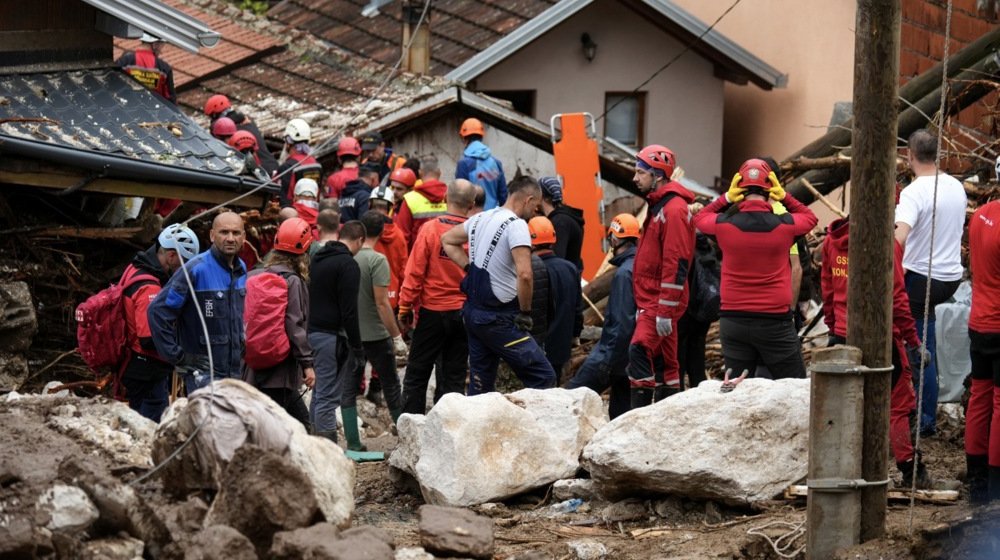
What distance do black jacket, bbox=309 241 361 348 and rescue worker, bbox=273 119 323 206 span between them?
12.6 ft

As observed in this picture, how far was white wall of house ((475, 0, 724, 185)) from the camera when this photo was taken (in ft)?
65.1

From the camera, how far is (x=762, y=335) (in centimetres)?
997

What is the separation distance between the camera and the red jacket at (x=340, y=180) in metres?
15.1

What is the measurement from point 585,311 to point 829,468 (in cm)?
755

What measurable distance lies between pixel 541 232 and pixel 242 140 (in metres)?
4.39

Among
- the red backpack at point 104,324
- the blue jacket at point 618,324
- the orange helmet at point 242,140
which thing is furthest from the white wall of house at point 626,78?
the red backpack at point 104,324

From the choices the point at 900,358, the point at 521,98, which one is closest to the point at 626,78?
the point at 521,98

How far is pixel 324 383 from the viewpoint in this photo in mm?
10984

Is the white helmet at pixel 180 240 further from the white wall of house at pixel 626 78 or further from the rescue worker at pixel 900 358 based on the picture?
the white wall of house at pixel 626 78

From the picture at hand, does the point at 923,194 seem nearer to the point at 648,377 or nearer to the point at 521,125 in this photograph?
the point at 648,377

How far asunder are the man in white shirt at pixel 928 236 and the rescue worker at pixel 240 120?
717 cm

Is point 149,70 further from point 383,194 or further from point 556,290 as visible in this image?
point 556,290

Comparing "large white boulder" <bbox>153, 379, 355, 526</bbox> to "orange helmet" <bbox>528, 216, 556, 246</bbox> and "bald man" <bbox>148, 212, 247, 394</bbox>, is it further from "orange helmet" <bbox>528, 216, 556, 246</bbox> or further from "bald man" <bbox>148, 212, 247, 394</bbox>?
"orange helmet" <bbox>528, 216, 556, 246</bbox>

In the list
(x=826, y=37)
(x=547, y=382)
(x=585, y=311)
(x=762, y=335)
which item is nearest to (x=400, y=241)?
(x=585, y=311)
